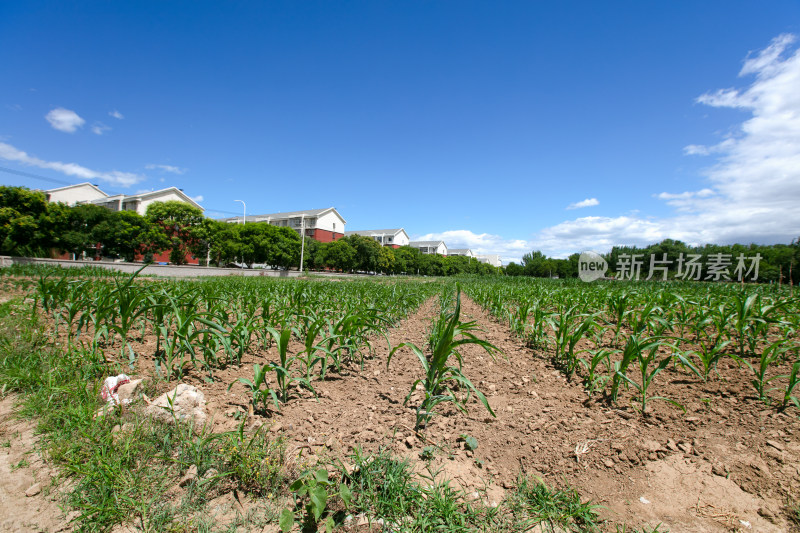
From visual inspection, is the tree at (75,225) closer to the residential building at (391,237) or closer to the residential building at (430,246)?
the residential building at (391,237)

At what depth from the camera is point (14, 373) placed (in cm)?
264

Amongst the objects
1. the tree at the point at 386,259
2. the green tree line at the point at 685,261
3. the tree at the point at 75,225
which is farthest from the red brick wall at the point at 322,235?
the green tree line at the point at 685,261

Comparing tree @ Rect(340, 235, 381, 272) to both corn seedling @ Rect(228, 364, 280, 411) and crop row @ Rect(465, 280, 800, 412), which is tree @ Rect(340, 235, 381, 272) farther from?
corn seedling @ Rect(228, 364, 280, 411)

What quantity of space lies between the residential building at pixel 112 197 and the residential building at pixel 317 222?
1410 cm

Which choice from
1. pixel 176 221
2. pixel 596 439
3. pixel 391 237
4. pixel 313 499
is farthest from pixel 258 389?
pixel 391 237

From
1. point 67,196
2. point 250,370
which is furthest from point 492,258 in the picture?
point 250,370

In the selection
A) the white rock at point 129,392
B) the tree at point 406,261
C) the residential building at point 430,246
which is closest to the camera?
the white rock at point 129,392

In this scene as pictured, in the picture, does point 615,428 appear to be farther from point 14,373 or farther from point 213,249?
point 213,249

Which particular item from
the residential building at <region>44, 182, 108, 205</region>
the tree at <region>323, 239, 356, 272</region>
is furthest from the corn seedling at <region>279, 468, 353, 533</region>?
the residential building at <region>44, 182, 108, 205</region>

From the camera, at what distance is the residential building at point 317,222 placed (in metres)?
69.2

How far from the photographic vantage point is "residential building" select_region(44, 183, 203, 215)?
50.6 meters

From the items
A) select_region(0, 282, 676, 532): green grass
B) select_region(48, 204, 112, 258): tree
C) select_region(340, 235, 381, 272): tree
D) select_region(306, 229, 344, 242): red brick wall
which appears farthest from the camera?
select_region(306, 229, 344, 242): red brick wall

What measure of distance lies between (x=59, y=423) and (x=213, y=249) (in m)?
40.8

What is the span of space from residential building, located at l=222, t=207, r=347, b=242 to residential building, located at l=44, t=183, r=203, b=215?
1410 centimetres
